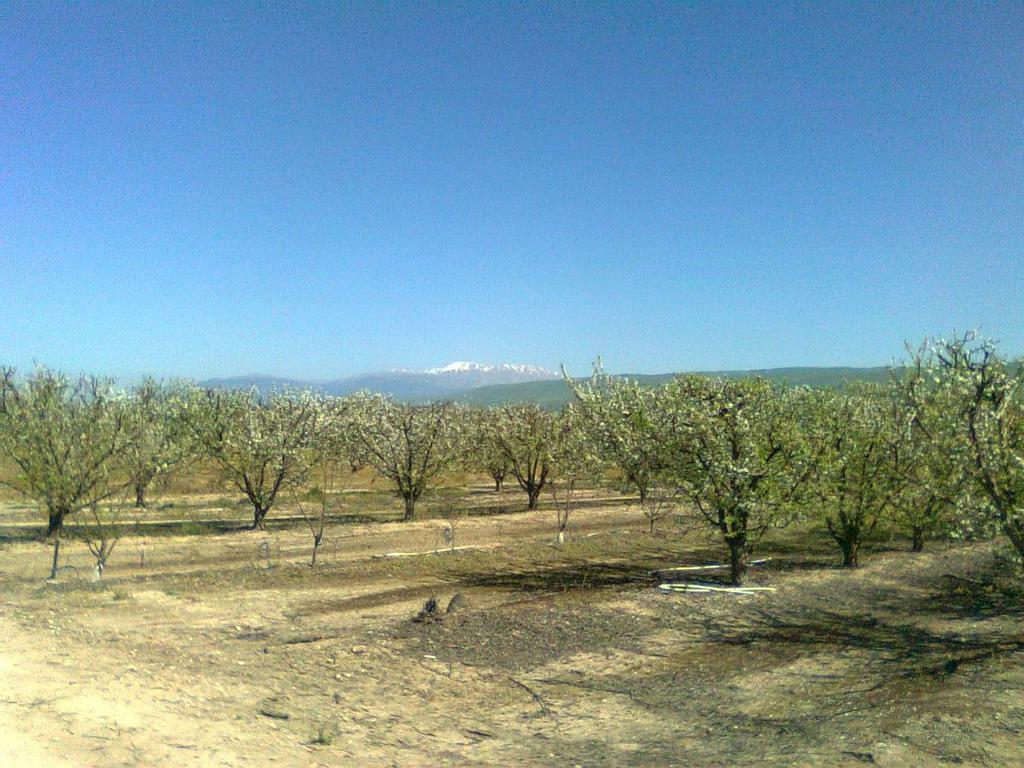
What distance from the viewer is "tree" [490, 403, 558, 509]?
31359 mm

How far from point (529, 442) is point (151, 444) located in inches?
619

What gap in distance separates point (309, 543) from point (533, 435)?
12466mm

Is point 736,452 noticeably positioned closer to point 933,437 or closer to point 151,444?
point 933,437

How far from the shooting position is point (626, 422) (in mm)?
15305

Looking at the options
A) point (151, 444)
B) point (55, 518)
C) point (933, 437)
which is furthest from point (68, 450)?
point (933, 437)

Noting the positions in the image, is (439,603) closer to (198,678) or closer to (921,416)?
(198,678)

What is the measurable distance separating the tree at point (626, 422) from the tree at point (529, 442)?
1422cm

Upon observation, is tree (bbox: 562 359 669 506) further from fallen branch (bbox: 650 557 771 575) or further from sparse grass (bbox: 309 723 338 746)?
sparse grass (bbox: 309 723 338 746)

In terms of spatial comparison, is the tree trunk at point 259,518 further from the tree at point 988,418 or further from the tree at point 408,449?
the tree at point 988,418

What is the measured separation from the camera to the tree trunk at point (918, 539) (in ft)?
62.0

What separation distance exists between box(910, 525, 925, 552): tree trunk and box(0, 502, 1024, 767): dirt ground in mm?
946

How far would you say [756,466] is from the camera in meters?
14.1

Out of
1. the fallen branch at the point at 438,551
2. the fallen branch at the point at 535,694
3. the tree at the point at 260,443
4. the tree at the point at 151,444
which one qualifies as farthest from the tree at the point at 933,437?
the tree at the point at 260,443

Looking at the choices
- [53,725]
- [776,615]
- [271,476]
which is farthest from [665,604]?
[271,476]
